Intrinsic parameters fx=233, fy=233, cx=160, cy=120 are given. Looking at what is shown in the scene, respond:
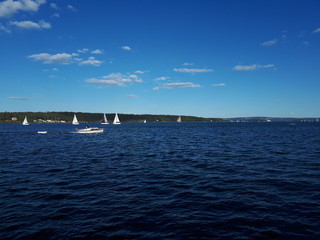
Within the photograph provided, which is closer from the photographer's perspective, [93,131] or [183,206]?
[183,206]

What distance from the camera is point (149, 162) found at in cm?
3141

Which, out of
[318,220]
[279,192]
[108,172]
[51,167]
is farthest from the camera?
[51,167]

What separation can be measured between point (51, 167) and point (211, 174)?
61.9 feet

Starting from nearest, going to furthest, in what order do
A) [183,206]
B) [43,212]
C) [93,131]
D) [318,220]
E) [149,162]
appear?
1. [318,220]
2. [43,212]
3. [183,206]
4. [149,162]
5. [93,131]

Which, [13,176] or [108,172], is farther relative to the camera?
[108,172]

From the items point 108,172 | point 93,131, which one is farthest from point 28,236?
point 93,131

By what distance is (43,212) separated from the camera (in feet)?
47.0

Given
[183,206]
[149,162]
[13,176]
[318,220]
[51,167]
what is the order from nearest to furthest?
1. [318,220]
2. [183,206]
3. [13,176]
4. [51,167]
5. [149,162]

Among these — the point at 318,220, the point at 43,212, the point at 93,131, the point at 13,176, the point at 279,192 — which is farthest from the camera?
the point at 93,131

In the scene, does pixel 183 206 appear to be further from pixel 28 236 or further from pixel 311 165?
pixel 311 165

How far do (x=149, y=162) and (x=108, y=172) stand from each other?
7.35 m

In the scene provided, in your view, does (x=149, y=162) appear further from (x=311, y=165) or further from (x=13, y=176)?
(x=311, y=165)

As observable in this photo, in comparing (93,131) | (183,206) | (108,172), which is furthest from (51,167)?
(93,131)

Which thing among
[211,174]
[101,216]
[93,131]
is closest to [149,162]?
[211,174]
